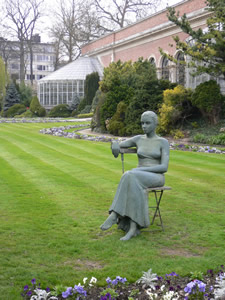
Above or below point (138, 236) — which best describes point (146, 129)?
above

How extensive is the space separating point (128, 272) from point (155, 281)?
36 centimetres

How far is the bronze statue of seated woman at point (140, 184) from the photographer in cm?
521

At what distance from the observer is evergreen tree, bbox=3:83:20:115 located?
4478cm

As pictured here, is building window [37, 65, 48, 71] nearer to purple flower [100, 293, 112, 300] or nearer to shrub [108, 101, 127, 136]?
shrub [108, 101, 127, 136]

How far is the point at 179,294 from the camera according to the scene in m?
3.72

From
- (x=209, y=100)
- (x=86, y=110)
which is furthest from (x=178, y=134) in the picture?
(x=86, y=110)

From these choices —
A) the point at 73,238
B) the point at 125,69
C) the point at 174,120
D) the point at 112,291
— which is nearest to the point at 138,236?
the point at 73,238

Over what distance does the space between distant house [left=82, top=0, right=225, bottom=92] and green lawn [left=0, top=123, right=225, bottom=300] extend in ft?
A: 41.6

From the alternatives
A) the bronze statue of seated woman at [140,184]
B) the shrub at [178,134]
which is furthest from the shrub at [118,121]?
the bronze statue of seated woman at [140,184]

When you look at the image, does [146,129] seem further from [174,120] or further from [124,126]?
[124,126]

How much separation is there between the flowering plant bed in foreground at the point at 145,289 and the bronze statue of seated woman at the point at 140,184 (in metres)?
1.21

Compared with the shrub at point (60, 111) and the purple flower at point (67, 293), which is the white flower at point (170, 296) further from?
the shrub at point (60, 111)

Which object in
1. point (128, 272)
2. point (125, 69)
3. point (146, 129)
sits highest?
point (125, 69)

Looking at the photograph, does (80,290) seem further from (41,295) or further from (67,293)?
(41,295)
